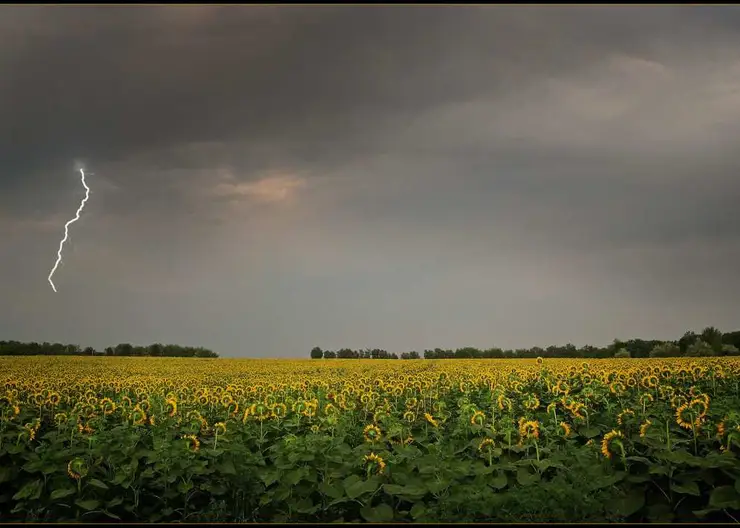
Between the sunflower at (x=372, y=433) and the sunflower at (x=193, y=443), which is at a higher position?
the sunflower at (x=372, y=433)

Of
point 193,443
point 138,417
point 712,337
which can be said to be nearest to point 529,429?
point 193,443

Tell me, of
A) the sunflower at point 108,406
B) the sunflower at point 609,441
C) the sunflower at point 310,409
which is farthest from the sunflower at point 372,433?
the sunflower at point 108,406

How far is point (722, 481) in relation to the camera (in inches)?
306

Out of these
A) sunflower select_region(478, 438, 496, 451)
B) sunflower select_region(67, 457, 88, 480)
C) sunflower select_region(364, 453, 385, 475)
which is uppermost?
sunflower select_region(478, 438, 496, 451)

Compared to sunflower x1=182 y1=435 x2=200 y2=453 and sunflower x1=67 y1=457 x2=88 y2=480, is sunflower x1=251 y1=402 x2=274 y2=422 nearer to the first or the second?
sunflower x1=182 y1=435 x2=200 y2=453

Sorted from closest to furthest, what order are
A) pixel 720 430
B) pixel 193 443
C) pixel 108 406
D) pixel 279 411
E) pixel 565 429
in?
pixel 720 430
pixel 193 443
pixel 565 429
pixel 279 411
pixel 108 406

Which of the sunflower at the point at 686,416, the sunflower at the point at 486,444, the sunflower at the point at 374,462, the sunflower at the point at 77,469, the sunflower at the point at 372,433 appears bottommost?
the sunflower at the point at 77,469

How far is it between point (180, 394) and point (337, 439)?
22.3 ft

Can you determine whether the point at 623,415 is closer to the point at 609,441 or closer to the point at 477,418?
the point at 609,441

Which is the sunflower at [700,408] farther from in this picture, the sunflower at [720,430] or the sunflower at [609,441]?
the sunflower at [609,441]

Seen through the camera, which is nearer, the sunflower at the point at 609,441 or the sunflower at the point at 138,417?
the sunflower at the point at 609,441

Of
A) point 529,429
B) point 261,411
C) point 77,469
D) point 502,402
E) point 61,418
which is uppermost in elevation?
point 502,402

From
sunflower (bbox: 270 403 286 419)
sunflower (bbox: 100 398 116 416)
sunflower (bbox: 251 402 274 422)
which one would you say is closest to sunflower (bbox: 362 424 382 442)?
sunflower (bbox: 251 402 274 422)

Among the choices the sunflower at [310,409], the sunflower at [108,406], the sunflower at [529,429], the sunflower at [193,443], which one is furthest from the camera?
the sunflower at [108,406]
